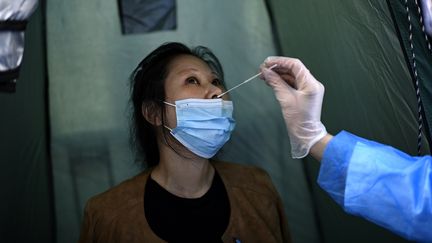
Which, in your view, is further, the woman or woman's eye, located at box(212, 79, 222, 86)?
woman's eye, located at box(212, 79, 222, 86)

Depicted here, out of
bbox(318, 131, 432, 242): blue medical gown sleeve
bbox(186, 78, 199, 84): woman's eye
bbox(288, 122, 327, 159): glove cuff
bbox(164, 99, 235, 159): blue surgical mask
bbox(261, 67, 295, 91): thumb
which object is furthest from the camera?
bbox(186, 78, 199, 84): woman's eye

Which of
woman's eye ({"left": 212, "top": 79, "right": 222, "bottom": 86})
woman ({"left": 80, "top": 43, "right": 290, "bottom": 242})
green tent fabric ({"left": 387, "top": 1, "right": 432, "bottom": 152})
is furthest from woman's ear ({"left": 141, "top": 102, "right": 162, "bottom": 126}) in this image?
green tent fabric ({"left": 387, "top": 1, "right": 432, "bottom": 152})

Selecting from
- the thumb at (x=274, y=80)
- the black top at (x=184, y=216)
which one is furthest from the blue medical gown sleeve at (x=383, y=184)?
the black top at (x=184, y=216)

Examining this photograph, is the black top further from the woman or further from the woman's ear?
the woman's ear

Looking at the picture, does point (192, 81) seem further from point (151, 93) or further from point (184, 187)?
point (184, 187)

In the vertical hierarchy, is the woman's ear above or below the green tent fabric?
below

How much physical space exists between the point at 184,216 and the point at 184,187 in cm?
10

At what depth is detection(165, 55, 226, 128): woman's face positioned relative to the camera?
1.34 meters

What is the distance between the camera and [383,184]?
812 millimetres

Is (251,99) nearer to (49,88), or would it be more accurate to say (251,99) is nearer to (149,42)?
(149,42)

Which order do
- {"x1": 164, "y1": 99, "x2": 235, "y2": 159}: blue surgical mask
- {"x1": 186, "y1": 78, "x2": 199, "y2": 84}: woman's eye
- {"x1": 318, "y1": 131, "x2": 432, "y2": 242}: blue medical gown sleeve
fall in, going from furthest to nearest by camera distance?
{"x1": 186, "y1": 78, "x2": 199, "y2": 84}: woman's eye
{"x1": 164, "y1": 99, "x2": 235, "y2": 159}: blue surgical mask
{"x1": 318, "y1": 131, "x2": 432, "y2": 242}: blue medical gown sleeve

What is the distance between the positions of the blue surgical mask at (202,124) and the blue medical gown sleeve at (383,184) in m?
0.46

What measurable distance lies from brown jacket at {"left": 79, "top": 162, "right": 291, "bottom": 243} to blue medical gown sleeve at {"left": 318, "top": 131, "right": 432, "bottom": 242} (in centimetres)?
62

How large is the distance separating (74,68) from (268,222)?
3.65 feet
